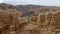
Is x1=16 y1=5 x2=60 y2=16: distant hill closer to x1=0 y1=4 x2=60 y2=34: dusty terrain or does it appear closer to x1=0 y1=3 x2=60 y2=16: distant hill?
x1=0 y1=3 x2=60 y2=16: distant hill

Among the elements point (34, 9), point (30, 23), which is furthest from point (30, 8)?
point (30, 23)

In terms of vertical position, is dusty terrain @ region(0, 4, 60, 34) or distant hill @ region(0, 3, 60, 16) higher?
distant hill @ region(0, 3, 60, 16)

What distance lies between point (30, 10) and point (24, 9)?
0.54ft

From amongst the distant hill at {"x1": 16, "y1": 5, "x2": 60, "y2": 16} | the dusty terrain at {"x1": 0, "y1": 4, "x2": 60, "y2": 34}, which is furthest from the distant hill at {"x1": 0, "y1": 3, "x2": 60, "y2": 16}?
the dusty terrain at {"x1": 0, "y1": 4, "x2": 60, "y2": 34}

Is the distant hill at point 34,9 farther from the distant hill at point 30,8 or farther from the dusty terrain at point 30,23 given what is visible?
the dusty terrain at point 30,23

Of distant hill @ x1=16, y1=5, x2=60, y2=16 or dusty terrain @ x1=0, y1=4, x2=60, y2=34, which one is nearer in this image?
dusty terrain @ x1=0, y1=4, x2=60, y2=34

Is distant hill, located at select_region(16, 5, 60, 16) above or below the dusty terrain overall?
above

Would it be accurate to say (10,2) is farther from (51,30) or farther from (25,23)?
(51,30)

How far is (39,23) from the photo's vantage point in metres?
3.63

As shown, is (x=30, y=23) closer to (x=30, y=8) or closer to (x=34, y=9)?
(x=34, y=9)

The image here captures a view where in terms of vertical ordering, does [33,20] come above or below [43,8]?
below

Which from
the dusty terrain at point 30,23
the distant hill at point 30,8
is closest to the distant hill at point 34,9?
the distant hill at point 30,8

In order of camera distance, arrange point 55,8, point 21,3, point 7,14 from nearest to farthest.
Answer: point 7,14 → point 55,8 → point 21,3

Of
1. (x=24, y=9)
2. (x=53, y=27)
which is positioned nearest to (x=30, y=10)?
(x=24, y=9)
